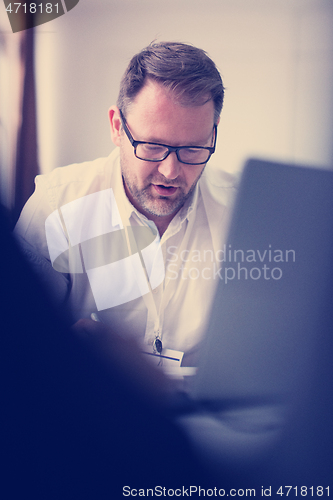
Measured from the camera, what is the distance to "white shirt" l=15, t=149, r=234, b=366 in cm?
91

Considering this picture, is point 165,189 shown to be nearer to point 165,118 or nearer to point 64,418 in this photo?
point 165,118

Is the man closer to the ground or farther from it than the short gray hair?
closer to the ground

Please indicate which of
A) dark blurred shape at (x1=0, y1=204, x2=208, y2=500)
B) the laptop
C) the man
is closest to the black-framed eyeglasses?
the man

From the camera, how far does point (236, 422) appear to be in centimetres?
90

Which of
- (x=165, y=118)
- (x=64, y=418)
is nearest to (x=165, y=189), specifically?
(x=165, y=118)

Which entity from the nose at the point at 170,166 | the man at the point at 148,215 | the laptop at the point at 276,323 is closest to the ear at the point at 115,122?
the man at the point at 148,215

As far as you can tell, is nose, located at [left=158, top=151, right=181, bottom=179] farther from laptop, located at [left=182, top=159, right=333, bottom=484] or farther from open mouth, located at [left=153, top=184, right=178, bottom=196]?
laptop, located at [left=182, top=159, right=333, bottom=484]

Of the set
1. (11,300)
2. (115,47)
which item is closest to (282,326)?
(11,300)

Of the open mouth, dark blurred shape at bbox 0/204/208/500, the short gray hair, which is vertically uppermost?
the short gray hair

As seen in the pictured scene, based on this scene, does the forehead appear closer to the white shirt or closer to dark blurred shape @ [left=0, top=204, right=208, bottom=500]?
the white shirt

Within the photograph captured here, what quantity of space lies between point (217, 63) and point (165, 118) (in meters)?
0.20

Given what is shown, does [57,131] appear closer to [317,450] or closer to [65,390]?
[65,390]

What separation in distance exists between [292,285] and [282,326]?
12 centimetres

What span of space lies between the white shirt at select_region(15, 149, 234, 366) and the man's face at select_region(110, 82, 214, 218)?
1.8 inches
